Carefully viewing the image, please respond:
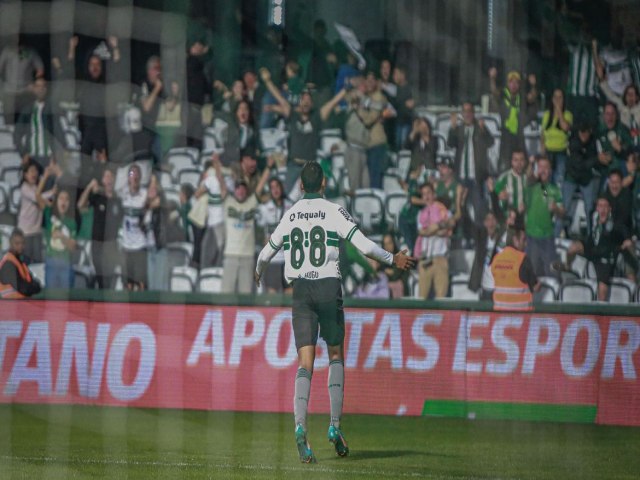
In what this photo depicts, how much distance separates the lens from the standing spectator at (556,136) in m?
11.8

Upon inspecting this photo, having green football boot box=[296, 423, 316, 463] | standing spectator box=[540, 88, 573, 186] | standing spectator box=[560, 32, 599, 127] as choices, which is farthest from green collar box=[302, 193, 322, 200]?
standing spectator box=[560, 32, 599, 127]

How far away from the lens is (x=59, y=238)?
11227 mm

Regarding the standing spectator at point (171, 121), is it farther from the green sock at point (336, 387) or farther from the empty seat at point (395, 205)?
the green sock at point (336, 387)

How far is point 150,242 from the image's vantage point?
11414 millimetres

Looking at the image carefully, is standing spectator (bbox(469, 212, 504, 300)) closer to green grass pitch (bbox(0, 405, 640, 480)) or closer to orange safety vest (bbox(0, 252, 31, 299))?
green grass pitch (bbox(0, 405, 640, 480))

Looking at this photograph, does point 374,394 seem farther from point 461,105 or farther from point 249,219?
point 461,105

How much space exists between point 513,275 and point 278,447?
413 centimetres

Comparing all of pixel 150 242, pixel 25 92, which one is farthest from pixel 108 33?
pixel 150 242

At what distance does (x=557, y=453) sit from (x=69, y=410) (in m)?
4.48

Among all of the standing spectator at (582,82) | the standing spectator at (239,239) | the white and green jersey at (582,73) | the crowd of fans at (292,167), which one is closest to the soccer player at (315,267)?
the crowd of fans at (292,167)

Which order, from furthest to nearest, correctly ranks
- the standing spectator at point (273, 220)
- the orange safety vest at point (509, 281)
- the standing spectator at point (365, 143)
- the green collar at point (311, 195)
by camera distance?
the standing spectator at point (365, 143) → the standing spectator at point (273, 220) → the orange safety vest at point (509, 281) → the green collar at point (311, 195)

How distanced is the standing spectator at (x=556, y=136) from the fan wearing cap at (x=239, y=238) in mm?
3253

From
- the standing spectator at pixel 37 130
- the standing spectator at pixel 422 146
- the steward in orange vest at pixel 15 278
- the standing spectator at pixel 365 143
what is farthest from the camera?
the standing spectator at pixel 422 146

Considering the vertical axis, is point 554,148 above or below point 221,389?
above
